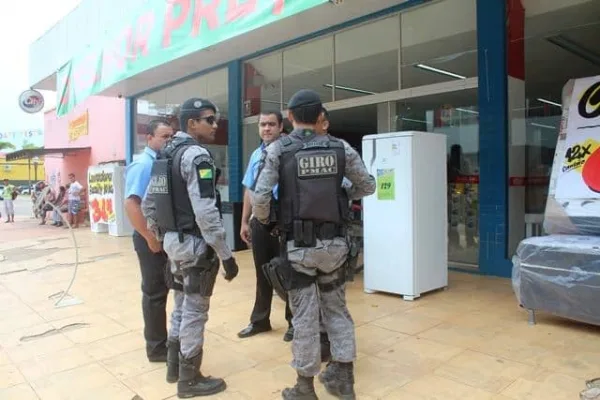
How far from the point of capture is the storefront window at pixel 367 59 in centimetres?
632

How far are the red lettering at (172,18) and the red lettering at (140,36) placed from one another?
1.72 ft

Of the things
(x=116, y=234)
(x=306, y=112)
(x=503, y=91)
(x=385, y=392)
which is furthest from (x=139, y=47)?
(x=385, y=392)

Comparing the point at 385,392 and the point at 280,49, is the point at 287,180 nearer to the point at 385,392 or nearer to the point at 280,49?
the point at 385,392

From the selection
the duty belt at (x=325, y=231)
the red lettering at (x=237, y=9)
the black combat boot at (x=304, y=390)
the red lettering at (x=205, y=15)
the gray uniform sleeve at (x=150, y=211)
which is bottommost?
the black combat boot at (x=304, y=390)

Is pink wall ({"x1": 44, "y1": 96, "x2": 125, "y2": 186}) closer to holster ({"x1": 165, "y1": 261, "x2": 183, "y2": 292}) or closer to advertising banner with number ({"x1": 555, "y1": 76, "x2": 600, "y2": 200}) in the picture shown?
holster ({"x1": 165, "y1": 261, "x2": 183, "y2": 292})

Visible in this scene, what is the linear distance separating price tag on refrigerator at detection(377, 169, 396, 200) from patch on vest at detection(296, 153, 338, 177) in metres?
2.13

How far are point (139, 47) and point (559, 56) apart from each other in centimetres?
625

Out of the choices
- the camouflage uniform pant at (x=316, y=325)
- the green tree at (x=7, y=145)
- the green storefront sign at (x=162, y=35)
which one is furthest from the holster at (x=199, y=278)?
the green tree at (x=7, y=145)

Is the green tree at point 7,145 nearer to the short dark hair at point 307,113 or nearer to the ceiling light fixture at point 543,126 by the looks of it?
the ceiling light fixture at point 543,126

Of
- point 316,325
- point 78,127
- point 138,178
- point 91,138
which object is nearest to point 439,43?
point 138,178

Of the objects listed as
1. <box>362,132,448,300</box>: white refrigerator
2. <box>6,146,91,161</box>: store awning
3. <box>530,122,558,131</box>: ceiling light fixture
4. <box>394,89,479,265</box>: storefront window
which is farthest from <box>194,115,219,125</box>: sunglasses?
<box>6,146,91,161</box>: store awning

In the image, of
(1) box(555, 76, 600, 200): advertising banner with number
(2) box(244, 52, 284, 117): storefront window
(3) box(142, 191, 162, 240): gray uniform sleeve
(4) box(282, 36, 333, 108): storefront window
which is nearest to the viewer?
(3) box(142, 191, 162, 240): gray uniform sleeve

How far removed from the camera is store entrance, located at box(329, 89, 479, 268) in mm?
5676

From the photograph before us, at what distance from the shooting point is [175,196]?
8.44 feet
